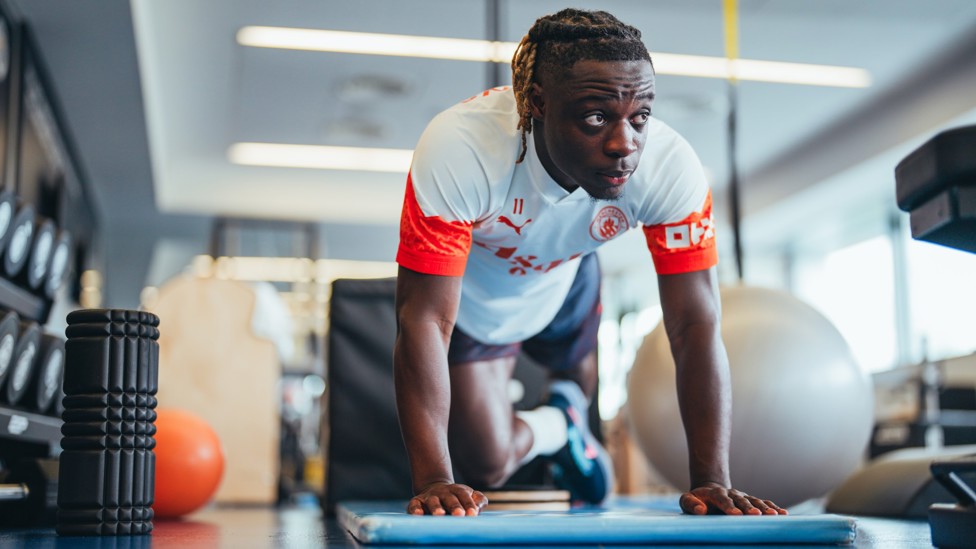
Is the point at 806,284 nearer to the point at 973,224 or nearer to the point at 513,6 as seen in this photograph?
the point at 513,6

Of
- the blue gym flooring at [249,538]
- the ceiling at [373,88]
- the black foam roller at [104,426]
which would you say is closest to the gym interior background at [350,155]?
the ceiling at [373,88]

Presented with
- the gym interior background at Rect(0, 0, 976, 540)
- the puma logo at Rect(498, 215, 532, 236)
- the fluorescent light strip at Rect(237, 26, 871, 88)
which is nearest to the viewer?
the puma logo at Rect(498, 215, 532, 236)

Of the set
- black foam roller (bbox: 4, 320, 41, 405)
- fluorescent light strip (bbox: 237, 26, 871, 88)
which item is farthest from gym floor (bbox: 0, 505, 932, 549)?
fluorescent light strip (bbox: 237, 26, 871, 88)

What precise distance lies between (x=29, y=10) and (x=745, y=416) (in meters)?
3.64

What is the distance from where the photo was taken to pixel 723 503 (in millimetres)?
1414

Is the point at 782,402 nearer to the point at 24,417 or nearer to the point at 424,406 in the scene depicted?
the point at 424,406

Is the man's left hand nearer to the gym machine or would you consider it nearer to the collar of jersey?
the gym machine

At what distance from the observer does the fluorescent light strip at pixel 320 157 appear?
7.14m

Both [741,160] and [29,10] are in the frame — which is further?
[741,160]

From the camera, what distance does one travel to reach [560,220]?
1.67 m

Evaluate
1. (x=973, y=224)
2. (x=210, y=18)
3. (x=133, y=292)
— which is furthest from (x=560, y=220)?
(x=133, y=292)

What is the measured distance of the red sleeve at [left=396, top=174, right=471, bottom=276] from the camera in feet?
4.91

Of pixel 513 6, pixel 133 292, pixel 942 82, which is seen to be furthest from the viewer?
pixel 133 292

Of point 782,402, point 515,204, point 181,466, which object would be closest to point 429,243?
point 515,204
